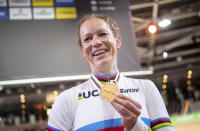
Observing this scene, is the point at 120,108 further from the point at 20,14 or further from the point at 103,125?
the point at 20,14

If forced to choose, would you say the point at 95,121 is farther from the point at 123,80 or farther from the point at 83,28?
the point at 83,28

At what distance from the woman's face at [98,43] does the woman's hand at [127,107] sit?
0.31 meters

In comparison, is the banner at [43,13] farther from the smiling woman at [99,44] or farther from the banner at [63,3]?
→ the smiling woman at [99,44]

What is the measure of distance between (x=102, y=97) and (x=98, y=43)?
13.1 inches

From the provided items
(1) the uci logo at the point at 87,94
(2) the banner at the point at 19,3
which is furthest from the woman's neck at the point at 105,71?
(2) the banner at the point at 19,3

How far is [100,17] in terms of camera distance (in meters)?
1.29

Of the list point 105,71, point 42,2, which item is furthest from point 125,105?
point 42,2

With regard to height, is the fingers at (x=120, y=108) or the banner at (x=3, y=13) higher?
the banner at (x=3, y=13)

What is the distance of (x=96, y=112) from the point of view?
43.9 inches

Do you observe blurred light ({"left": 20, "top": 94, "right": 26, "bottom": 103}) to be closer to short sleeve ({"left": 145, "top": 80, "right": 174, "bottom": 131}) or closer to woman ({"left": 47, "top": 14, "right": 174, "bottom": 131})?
woman ({"left": 47, "top": 14, "right": 174, "bottom": 131})

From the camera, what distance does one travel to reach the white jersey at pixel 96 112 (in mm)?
1089

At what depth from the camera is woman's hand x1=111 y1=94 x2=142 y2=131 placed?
2.98 ft

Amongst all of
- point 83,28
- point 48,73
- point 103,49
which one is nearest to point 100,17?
point 83,28

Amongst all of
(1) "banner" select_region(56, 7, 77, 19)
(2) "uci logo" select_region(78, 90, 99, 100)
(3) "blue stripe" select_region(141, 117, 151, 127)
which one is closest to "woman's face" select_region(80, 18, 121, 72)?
(2) "uci logo" select_region(78, 90, 99, 100)
